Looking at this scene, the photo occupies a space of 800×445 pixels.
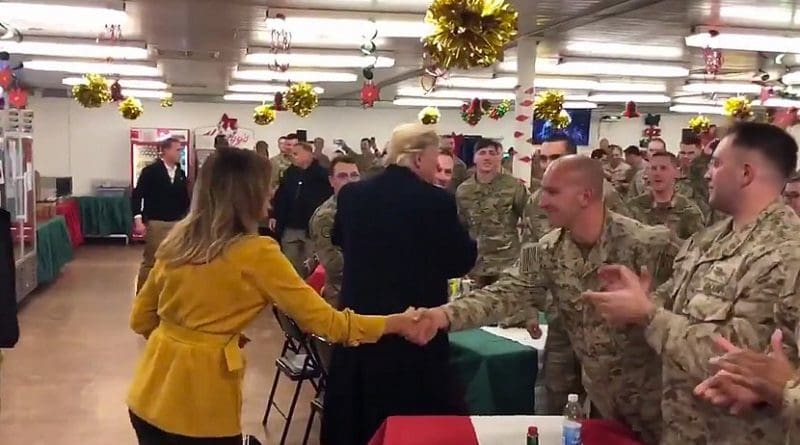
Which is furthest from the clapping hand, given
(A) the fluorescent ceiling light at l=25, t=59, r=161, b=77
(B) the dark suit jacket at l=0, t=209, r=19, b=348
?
(A) the fluorescent ceiling light at l=25, t=59, r=161, b=77

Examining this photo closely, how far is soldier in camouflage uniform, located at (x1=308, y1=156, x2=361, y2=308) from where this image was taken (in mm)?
4883

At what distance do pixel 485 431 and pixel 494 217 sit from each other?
11.8 feet

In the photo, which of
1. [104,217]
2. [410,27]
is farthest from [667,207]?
[104,217]

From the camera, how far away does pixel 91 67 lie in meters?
12.1

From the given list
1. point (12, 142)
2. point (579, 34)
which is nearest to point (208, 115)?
point (12, 142)

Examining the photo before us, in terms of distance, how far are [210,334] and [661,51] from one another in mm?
9232

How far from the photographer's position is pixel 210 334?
8.23 ft

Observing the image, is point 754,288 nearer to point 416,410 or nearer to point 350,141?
point 416,410

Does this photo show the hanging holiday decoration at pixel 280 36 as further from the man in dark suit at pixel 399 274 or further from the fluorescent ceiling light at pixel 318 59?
the man in dark suit at pixel 399 274

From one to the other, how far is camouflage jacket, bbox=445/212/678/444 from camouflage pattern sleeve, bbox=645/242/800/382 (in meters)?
0.46

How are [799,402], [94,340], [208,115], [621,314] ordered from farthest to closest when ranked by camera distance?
[208,115] < [94,340] < [621,314] < [799,402]

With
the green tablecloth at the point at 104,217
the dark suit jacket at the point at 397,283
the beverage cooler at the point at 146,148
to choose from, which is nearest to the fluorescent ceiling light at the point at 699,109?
the beverage cooler at the point at 146,148

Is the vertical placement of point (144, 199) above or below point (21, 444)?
above

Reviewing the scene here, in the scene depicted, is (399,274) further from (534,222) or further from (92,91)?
(92,91)
